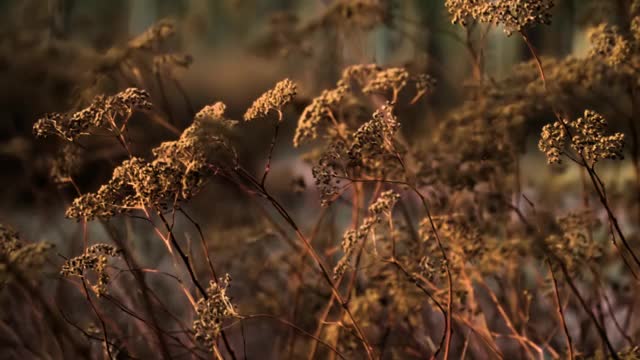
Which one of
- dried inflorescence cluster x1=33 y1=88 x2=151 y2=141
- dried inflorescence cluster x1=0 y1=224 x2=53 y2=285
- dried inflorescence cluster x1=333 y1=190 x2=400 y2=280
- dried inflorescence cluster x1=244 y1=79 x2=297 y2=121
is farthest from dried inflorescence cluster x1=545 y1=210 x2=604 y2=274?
dried inflorescence cluster x1=0 y1=224 x2=53 y2=285

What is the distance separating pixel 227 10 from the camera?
15.3 ft

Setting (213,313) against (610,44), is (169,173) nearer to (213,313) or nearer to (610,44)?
(213,313)

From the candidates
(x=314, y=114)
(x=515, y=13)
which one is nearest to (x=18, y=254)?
(x=314, y=114)

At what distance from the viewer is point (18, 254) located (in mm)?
1202

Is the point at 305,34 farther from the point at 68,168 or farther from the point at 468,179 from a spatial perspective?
the point at 68,168

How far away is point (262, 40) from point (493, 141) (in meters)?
0.86

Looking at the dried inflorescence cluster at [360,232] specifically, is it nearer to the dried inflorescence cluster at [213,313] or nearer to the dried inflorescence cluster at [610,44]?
the dried inflorescence cluster at [213,313]

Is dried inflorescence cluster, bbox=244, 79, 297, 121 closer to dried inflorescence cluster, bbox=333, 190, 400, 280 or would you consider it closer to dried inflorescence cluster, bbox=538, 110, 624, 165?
dried inflorescence cluster, bbox=333, 190, 400, 280

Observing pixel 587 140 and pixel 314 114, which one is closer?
pixel 587 140

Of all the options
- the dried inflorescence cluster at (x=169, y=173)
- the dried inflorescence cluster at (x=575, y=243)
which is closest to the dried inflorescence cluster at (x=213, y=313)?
the dried inflorescence cluster at (x=169, y=173)

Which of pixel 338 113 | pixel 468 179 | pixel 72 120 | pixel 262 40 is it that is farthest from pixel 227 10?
pixel 72 120

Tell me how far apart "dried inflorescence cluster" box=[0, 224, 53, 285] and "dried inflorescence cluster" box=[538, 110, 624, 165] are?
2.64 ft

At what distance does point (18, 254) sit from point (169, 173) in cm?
27

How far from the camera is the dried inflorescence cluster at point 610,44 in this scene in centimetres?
155
